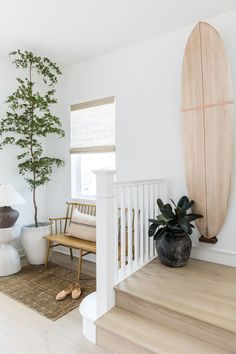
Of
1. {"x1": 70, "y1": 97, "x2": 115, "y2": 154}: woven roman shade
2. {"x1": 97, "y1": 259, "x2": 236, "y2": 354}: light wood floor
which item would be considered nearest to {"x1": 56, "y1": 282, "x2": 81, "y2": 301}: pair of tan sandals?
{"x1": 97, "y1": 259, "x2": 236, "y2": 354}: light wood floor

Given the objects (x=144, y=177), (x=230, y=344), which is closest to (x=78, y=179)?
(x=144, y=177)

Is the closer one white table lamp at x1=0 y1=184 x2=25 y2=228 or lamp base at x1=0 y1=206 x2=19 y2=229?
white table lamp at x1=0 y1=184 x2=25 y2=228

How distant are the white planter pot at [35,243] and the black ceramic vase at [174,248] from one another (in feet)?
5.34

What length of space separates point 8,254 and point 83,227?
0.98 metres

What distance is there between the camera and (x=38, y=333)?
198 centimetres

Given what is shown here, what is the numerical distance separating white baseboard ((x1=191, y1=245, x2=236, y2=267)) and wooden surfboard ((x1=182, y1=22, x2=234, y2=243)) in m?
0.16

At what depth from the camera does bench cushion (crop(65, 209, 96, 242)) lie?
2912 mm

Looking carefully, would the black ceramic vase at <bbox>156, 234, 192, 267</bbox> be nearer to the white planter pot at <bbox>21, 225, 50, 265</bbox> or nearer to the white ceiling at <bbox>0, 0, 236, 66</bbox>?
the white planter pot at <bbox>21, 225, 50, 265</bbox>

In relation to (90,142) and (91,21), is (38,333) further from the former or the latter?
(91,21)

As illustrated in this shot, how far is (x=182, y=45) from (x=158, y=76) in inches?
15.5

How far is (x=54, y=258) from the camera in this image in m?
3.60

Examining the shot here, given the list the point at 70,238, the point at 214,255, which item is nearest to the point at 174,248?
the point at 214,255

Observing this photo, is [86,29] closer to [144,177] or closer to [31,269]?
[144,177]

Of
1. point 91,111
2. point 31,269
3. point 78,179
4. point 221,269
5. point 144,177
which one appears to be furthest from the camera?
point 78,179
